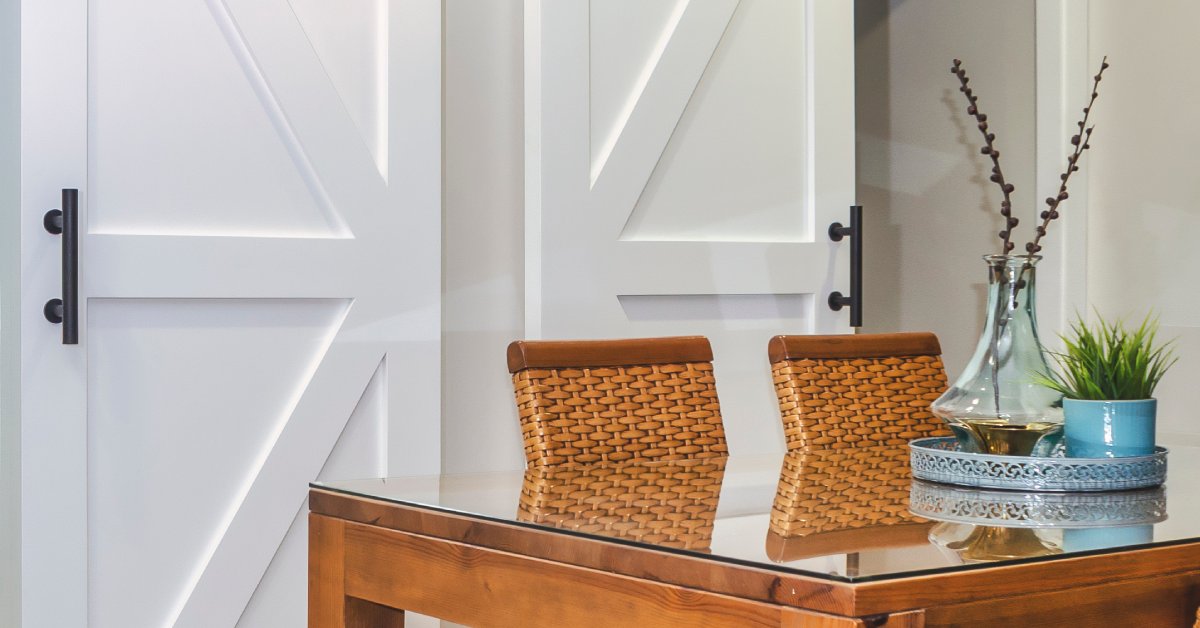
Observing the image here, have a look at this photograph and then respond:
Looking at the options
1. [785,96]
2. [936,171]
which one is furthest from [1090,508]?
[936,171]

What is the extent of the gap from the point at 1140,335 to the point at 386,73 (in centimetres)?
185

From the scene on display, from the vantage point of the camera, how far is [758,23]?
3336mm


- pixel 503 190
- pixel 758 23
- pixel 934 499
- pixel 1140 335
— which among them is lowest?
pixel 934 499

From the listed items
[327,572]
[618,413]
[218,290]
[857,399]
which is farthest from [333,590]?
[218,290]

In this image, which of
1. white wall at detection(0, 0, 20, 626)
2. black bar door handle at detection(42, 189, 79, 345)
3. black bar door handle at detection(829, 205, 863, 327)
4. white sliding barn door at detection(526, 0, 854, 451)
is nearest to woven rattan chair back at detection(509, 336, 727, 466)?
white sliding barn door at detection(526, 0, 854, 451)

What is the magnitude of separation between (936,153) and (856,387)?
2.51m

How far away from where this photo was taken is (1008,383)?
1540 mm

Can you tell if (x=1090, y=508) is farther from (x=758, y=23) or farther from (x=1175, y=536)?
(x=758, y=23)

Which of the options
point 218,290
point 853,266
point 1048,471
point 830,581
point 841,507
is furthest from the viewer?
point 853,266

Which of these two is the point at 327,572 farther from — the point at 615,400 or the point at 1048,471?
the point at 1048,471

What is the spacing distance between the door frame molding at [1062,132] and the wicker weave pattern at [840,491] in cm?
222

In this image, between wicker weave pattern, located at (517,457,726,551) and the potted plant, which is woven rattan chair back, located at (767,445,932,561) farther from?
the potted plant

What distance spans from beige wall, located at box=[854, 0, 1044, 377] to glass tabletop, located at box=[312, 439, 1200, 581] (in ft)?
8.59

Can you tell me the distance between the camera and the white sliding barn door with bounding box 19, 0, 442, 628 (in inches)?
96.1
